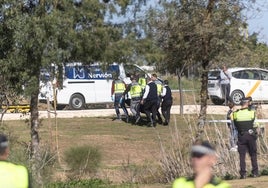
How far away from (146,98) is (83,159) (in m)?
8.17

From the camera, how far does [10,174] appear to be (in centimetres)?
612

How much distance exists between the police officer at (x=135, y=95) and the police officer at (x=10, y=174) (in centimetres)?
1874

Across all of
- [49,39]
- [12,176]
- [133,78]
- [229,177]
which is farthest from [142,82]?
[12,176]

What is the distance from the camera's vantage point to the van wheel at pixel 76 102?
31.5 metres

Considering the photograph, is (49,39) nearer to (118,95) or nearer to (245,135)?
(245,135)

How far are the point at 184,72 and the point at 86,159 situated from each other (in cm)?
374

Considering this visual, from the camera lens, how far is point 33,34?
A: 1366 centimetres

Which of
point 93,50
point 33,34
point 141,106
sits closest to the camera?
point 33,34

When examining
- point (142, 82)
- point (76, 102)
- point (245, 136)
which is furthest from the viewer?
point (76, 102)

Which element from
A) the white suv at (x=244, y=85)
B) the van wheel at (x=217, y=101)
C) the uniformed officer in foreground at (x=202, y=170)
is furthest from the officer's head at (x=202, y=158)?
the van wheel at (x=217, y=101)

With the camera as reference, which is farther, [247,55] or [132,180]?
[247,55]

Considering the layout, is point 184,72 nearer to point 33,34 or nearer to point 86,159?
point 86,159

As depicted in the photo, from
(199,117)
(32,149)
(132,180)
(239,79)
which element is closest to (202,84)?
(199,117)

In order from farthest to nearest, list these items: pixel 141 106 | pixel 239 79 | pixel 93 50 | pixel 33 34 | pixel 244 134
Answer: pixel 239 79
pixel 141 106
pixel 244 134
pixel 93 50
pixel 33 34
